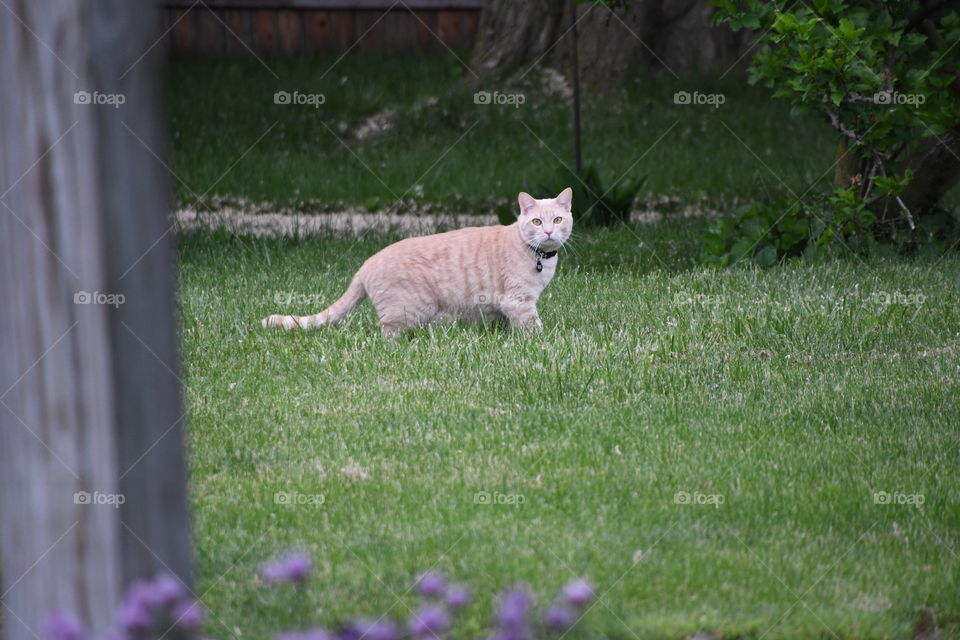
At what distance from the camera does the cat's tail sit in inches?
225

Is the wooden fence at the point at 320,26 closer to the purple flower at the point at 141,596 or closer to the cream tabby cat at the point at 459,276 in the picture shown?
the cream tabby cat at the point at 459,276

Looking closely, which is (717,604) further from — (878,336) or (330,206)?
(330,206)

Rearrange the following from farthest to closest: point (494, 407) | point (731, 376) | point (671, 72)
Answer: point (671, 72), point (731, 376), point (494, 407)

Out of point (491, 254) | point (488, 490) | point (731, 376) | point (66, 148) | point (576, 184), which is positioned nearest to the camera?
point (66, 148)

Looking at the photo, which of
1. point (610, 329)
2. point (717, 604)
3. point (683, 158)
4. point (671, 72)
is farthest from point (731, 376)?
point (671, 72)

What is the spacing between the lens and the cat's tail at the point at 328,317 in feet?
18.7

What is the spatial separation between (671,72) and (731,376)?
9.91 metres

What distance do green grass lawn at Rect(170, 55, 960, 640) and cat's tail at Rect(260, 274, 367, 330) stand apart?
0.15 meters

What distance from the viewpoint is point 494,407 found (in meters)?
4.54

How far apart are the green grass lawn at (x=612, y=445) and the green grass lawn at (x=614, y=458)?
0.04ft

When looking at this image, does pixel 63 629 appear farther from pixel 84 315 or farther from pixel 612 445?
pixel 612 445

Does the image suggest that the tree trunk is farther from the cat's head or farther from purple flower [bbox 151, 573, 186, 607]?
purple flower [bbox 151, 573, 186, 607]

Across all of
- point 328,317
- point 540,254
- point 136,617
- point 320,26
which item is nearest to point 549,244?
point 540,254

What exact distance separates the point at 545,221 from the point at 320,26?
459 inches
